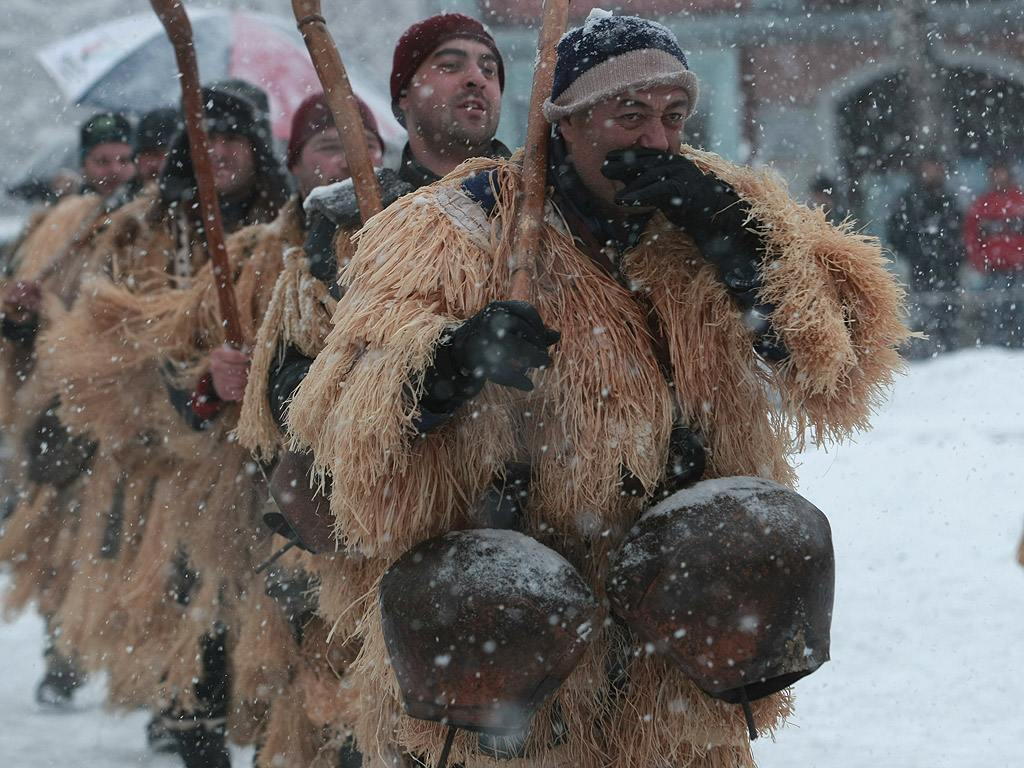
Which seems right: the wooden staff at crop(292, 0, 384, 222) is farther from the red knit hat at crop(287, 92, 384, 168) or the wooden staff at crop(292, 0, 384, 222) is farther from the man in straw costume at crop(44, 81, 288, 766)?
the man in straw costume at crop(44, 81, 288, 766)

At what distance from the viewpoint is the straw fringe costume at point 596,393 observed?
68.2 inches

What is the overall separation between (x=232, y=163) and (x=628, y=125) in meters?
1.91

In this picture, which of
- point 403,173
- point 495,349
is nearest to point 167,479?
point 403,173

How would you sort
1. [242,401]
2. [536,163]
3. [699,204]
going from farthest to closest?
[242,401] → [536,163] → [699,204]

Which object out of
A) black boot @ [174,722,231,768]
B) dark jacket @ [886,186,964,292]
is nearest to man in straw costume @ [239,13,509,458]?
black boot @ [174,722,231,768]

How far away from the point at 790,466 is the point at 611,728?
533 millimetres

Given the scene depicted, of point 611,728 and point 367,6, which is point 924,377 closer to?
point 611,728

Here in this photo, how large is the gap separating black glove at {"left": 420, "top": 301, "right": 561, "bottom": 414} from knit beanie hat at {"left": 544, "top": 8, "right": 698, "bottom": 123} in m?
0.41

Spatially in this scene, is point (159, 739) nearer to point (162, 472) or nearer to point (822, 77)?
point (162, 472)

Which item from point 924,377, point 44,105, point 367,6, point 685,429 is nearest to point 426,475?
point 685,429

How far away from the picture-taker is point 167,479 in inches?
134

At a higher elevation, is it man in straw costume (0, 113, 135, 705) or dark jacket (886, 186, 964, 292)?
man in straw costume (0, 113, 135, 705)

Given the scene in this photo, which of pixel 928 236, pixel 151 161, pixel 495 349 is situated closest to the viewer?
pixel 495 349

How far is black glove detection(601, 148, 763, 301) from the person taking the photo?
5.54 feet
